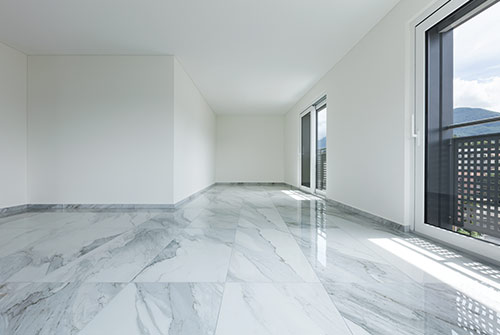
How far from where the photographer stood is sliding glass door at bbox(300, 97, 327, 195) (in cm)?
574

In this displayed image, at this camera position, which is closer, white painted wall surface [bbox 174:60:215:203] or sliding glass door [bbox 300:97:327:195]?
white painted wall surface [bbox 174:60:215:203]

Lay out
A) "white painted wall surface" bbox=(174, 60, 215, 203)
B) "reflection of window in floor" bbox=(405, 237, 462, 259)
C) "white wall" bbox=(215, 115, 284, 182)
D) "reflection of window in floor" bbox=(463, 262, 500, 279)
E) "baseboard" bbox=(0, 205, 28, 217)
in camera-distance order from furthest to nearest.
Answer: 1. "white wall" bbox=(215, 115, 284, 182)
2. "white painted wall surface" bbox=(174, 60, 215, 203)
3. "baseboard" bbox=(0, 205, 28, 217)
4. "reflection of window in floor" bbox=(405, 237, 462, 259)
5. "reflection of window in floor" bbox=(463, 262, 500, 279)

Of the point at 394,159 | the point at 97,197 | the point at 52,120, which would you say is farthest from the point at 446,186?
the point at 52,120

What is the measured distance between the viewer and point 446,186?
7.10 feet

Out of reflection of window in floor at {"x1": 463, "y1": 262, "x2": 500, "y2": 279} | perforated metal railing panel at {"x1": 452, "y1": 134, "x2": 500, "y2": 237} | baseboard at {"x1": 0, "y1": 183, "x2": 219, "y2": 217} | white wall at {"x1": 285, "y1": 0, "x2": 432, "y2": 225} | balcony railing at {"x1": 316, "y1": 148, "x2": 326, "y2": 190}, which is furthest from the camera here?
balcony railing at {"x1": 316, "y1": 148, "x2": 326, "y2": 190}

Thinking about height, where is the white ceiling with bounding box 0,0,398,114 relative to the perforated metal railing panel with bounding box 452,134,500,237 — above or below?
above

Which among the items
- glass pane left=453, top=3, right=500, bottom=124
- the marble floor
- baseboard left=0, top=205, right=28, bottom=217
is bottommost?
baseboard left=0, top=205, right=28, bottom=217

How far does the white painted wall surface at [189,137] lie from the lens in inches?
171

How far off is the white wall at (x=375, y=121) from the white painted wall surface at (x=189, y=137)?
274cm

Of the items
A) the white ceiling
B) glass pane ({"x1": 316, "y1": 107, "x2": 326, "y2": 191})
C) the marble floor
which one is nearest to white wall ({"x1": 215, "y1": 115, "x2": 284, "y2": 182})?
glass pane ({"x1": 316, "y1": 107, "x2": 326, "y2": 191})

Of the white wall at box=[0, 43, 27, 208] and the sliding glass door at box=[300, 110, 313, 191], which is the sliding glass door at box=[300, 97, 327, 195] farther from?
the white wall at box=[0, 43, 27, 208]

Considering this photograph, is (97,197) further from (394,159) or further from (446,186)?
(446,186)

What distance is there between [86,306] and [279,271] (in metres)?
1.04

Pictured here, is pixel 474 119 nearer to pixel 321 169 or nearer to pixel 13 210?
pixel 321 169
